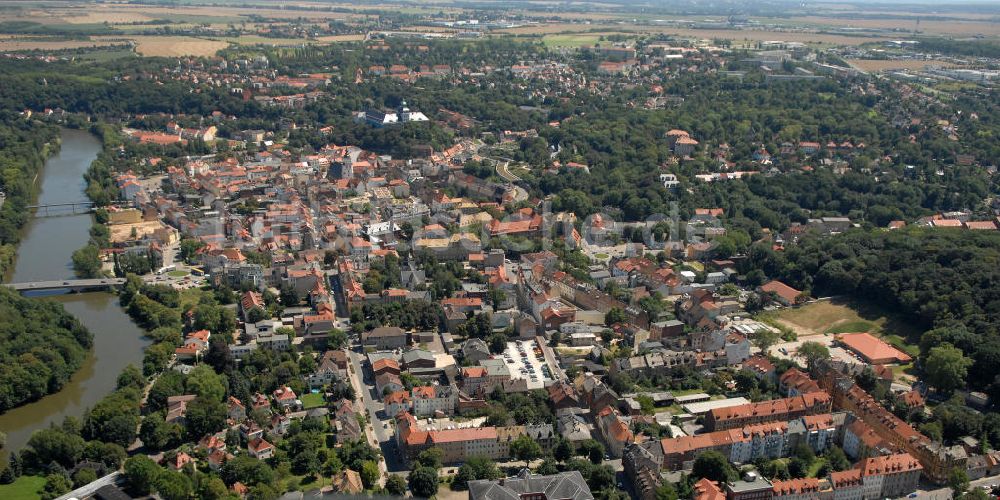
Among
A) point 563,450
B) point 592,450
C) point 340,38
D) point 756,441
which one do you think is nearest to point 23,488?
point 563,450

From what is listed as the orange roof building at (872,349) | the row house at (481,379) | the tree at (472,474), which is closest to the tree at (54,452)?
the tree at (472,474)

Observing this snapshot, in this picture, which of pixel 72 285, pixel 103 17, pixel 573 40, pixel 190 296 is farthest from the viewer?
pixel 103 17

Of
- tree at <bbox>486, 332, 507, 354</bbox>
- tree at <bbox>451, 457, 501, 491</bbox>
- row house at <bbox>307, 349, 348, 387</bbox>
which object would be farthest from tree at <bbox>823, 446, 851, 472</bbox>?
row house at <bbox>307, 349, 348, 387</bbox>

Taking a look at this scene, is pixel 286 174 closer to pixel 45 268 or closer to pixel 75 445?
pixel 45 268

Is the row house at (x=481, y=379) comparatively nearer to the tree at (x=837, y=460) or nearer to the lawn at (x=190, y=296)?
the tree at (x=837, y=460)

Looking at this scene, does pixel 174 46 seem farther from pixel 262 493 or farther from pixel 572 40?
pixel 262 493

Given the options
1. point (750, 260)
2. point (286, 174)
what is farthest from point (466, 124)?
point (750, 260)
